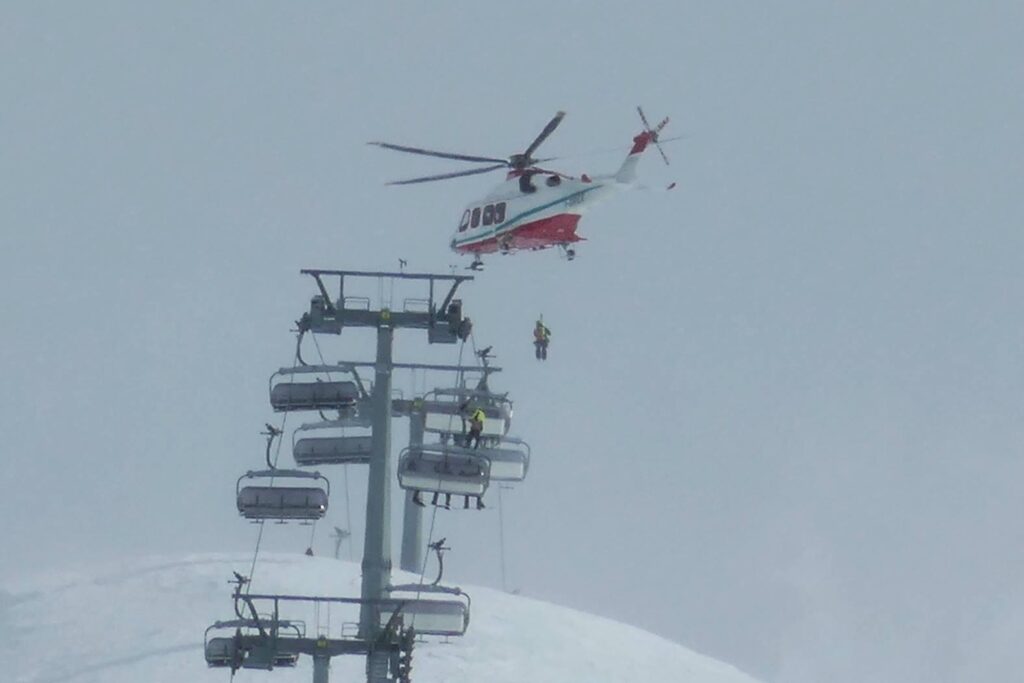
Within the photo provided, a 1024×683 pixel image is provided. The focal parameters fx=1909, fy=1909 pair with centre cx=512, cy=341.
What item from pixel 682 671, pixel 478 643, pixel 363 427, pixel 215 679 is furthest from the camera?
pixel 682 671

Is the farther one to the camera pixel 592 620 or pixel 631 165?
pixel 592 620

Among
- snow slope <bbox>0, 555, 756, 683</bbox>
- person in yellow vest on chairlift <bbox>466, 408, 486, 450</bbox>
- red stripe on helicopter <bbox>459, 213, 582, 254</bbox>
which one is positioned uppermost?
red stripe on helicopter <bbox>459, 213, 582, 254</bbox>

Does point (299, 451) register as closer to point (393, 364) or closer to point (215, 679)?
point (393, 364)

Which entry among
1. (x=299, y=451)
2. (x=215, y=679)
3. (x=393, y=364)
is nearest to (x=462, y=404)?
(x=393, y=364)

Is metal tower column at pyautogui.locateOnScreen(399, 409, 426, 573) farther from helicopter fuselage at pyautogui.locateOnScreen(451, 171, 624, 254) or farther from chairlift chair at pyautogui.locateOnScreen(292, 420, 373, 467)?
chairlift chair at pyautogui.locateOnScreen(292, 420, 373, 467)

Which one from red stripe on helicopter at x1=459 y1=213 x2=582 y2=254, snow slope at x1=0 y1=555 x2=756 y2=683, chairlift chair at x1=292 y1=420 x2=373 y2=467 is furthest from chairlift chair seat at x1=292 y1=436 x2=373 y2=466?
red stripe on helicopter at x1=459 y1=213 x2=582 y2=254
